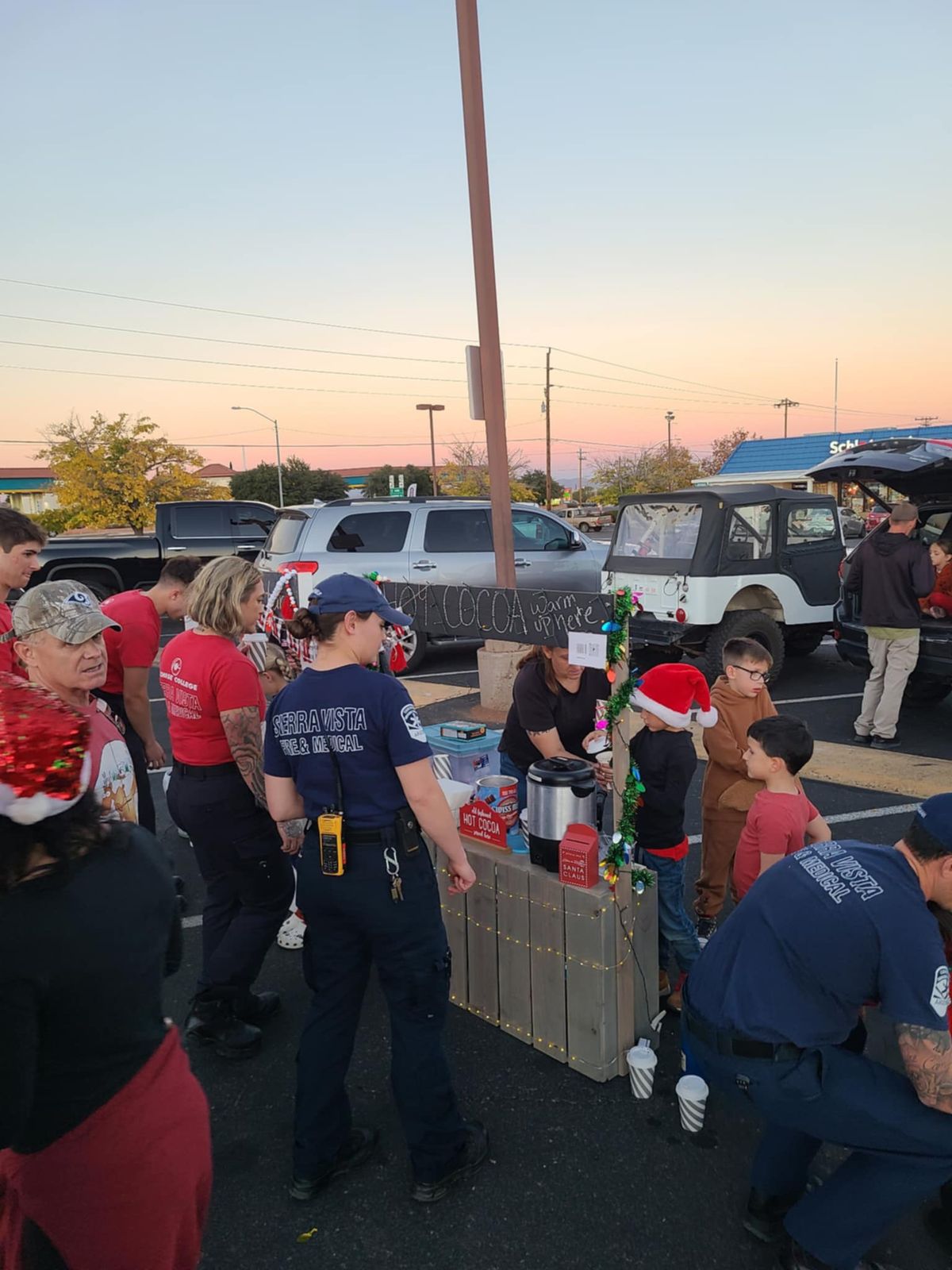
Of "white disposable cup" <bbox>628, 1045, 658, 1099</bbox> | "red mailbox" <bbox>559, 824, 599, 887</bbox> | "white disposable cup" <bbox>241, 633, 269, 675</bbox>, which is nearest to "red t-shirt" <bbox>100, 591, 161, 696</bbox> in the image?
"white disposable cup" <bbox>241, 633, 269, 675</bbox>

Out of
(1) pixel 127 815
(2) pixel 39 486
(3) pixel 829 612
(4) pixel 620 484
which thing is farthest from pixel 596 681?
(2) pixel 39 486

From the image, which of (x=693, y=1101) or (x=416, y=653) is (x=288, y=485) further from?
(x=693, y=1101)

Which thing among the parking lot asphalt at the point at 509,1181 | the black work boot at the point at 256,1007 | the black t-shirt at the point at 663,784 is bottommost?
the parking lot asphalt at the point at 509,1181

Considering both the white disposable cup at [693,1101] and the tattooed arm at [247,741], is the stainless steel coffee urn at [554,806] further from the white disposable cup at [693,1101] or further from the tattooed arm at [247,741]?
the tattooed arm at [247,741]

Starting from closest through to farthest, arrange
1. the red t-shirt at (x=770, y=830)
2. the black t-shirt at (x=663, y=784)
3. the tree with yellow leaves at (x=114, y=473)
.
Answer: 1. the red t-shirt at (x=770, y=830)
2. the black t-shirt at (x=663, y=784)
3. the tree with yellow leaves at (x=114, y=473)

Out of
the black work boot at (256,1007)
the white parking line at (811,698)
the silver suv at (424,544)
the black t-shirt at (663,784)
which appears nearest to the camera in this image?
the black t-shirt at (663,784)

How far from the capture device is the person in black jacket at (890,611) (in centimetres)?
664

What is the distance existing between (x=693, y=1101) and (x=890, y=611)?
16.7 feet

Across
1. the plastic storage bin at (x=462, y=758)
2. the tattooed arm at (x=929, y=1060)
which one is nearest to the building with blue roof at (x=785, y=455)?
the plastic storage bin at (x=462, y=758)

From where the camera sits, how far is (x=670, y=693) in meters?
3.24

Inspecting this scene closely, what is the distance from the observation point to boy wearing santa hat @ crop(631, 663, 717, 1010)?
3258 millimetres

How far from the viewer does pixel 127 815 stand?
2.84 meters

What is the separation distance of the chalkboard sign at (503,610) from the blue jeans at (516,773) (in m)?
0.73

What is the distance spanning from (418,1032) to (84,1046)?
1286mm
